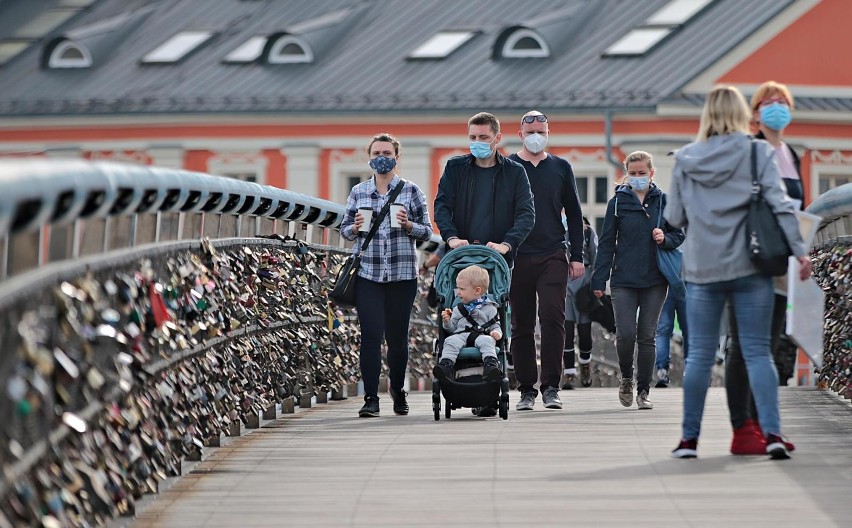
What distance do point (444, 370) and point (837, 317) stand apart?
2708mm

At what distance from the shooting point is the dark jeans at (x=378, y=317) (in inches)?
461

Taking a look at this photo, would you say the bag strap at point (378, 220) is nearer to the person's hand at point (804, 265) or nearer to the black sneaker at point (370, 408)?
the black sneaker at point (370, 408)

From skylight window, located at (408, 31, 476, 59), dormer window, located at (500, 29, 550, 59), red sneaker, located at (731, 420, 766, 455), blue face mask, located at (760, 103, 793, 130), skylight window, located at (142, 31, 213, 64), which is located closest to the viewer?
red sneaker, located at (731, 420, 766, 455)

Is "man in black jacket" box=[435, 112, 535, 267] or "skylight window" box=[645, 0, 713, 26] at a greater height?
"skylight window" box=[645, 0, 713, 26]

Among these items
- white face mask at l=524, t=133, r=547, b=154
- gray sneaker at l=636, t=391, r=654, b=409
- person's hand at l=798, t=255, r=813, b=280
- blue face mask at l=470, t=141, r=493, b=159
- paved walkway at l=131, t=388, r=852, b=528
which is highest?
white face mask at l=524, t=133, r=547, b=154

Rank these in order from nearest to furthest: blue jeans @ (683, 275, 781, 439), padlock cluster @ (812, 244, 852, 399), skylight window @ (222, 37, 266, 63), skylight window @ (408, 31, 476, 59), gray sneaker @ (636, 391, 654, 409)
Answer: blue jeans @ (683, 275, 781, 439) < padlock cluster @ (812, 244, 852, 399) < gray sneaker @ (636, 391, 654, 409) < skylight window @ (408, 31, 476, 59) < skylight window @ (222, 37, 266, 63)

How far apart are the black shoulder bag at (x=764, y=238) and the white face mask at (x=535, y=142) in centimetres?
349

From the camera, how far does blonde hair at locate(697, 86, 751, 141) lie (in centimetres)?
880

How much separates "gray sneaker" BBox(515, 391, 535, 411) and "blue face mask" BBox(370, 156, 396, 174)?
62.1 inches

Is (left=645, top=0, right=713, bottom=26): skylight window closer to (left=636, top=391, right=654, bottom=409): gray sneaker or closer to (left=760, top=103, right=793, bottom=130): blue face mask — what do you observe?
(left=636, top=391, right=654, bottom=409): gray sneaker

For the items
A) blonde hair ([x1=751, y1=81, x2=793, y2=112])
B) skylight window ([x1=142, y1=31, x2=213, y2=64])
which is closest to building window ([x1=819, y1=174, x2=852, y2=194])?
skylight window ([x1=142, y1=31, x2=213, y2=64])

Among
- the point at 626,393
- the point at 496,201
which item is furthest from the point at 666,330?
the point at 496,201

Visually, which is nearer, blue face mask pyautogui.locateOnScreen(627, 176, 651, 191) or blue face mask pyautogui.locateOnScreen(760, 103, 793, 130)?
blue face mask pyautogui.locateOnScreen(760, 103, 793, 130)

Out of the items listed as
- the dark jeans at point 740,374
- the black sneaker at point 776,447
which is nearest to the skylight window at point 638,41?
the dark jeans at point 740,374
